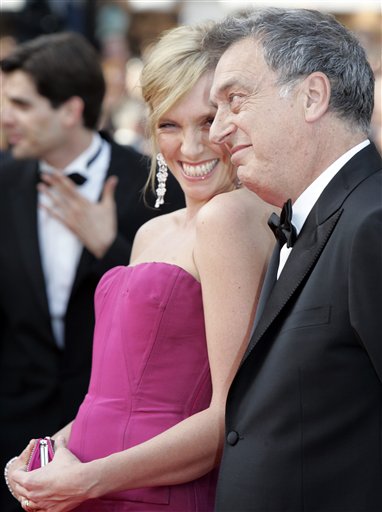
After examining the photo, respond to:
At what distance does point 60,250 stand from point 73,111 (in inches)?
32.3

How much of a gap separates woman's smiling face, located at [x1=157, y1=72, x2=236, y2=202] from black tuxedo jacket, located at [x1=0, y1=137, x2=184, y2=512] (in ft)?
3.57

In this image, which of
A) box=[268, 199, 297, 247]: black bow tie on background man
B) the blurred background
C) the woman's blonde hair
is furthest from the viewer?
the blurred background

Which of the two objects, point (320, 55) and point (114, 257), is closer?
point (320, 55)

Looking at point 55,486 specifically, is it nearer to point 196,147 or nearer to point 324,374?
point 324,374

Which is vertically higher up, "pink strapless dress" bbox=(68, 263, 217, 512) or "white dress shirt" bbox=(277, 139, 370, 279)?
"white dress shirt" bbox=(277, 139, 370, 279)

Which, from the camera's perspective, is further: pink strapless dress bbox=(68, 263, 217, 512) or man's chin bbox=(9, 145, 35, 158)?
man's chin bbox=(9, 145, 35, 158)

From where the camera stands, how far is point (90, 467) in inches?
92.7

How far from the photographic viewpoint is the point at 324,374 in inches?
78.0

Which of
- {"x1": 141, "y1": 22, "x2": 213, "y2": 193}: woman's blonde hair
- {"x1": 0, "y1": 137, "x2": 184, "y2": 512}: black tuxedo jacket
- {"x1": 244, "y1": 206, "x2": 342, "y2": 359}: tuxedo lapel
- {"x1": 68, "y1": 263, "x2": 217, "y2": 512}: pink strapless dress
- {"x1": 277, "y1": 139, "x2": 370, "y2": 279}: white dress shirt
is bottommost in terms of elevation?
{"x1": 0, "y1": 137, "x2": 184, "y2": 512}: black tuxedo jacket

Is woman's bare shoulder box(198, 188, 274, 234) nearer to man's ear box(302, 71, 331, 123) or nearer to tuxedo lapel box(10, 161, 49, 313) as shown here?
man's ear box(302, 71, 331, 123)

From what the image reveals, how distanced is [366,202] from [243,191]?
1.92 ft

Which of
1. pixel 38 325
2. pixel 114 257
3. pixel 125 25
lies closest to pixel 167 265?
pixel 114 257

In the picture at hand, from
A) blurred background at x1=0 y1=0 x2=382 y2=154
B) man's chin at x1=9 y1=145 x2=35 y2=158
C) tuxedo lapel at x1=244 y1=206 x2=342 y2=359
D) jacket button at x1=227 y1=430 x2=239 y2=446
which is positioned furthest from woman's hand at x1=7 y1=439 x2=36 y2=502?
blurred background at x1=0 y1=0 x2=382 y2=154

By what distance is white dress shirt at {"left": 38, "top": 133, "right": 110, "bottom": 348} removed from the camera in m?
4.10
